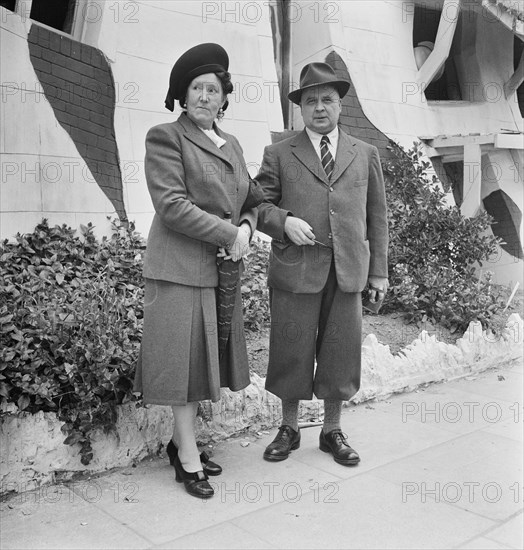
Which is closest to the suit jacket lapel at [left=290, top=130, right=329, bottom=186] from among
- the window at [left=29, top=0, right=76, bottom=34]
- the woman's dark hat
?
the woman's dark hat

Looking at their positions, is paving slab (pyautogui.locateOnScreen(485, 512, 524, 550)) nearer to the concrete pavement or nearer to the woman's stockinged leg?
the concrete pavement

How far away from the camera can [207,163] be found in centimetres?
271

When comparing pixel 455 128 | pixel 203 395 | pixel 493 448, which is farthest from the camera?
pixel 455 128

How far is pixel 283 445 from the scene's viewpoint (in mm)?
3195

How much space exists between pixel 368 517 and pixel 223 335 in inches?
37.4

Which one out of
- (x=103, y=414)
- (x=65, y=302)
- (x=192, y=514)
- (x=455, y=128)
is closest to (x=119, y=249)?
(x=65, y=302)

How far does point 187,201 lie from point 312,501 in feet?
4.42

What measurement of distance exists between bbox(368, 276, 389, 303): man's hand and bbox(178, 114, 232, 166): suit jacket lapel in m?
0.98

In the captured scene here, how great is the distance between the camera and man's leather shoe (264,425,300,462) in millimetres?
3149

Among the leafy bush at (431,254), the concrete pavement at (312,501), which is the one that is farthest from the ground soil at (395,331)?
the concrete pavement at (312,501)

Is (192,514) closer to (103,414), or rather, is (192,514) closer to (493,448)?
(103,414)

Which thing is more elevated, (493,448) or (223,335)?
(223,335)

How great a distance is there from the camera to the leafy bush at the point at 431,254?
5133mm

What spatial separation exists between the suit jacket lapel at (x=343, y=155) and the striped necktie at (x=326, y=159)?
0.09ft
